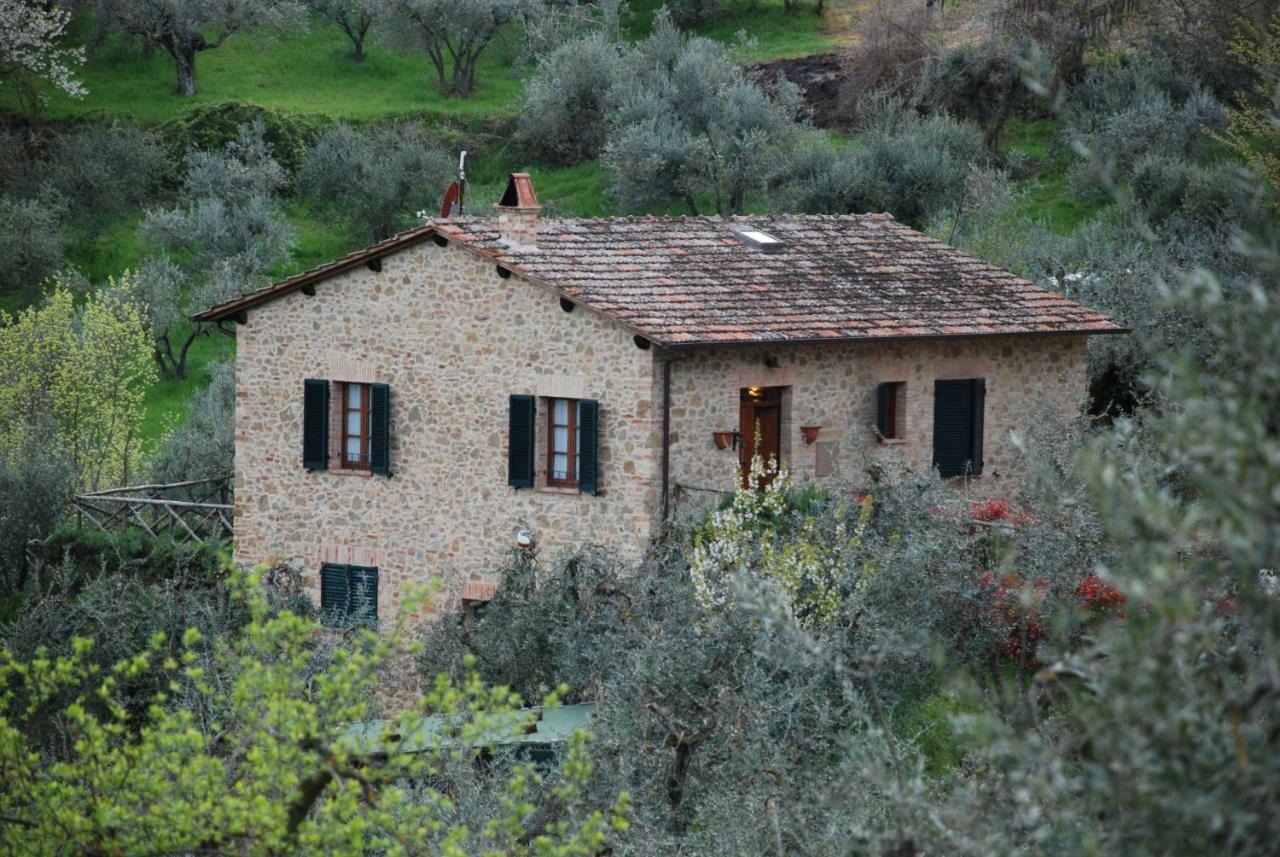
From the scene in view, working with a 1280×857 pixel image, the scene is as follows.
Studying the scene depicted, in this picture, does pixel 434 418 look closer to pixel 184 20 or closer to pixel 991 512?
pixel 991 512

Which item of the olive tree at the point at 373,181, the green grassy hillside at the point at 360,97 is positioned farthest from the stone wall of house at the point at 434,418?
the olive tree at the point at 373,181

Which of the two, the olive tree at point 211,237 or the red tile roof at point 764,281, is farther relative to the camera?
the olive tree at point 211,237

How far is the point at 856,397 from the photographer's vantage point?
21312 millimetres

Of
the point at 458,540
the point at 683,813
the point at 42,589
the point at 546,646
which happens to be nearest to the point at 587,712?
the point at 546,646

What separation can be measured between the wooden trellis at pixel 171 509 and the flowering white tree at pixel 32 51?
19.9 metres

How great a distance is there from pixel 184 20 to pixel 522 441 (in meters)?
29.2

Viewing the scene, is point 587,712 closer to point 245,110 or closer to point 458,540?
point 458,540

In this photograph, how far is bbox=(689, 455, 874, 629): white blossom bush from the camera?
16656mm

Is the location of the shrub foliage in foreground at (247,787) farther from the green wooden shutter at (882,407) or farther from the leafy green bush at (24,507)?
the leafy green bush at (24,507)

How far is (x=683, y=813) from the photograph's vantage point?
45.0 feet

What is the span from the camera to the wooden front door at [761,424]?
2069 centimetres

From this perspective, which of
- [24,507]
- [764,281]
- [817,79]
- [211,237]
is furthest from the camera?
[817,79]

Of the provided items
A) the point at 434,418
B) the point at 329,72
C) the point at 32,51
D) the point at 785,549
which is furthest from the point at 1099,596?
the point at 32,51

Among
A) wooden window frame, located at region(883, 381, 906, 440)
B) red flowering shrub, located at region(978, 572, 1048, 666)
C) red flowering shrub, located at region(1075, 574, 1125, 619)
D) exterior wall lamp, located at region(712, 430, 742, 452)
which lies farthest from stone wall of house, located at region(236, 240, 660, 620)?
red flowering shrub, located at region(1075, 574, 1125, 619)
